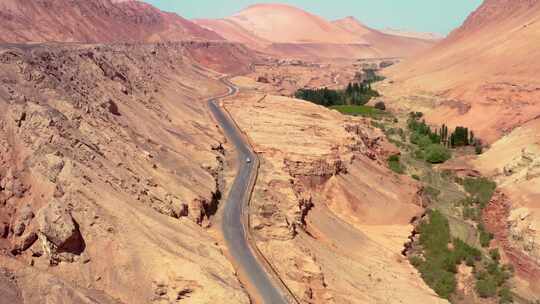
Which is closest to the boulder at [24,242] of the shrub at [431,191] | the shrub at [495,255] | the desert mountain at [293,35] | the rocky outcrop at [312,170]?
the rocky outcrop at [312,170]

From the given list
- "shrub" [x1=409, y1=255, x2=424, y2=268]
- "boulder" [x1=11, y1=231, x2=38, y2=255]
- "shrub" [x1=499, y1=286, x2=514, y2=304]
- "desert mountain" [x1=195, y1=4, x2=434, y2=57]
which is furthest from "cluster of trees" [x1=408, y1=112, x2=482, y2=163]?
"desert mountain" [x1=195, y1=4, x2=434, y2=57]

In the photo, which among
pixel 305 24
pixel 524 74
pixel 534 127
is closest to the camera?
pixel 534 127

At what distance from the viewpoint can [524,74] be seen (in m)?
63.2

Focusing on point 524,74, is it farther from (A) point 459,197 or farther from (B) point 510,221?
(B) point 510,221

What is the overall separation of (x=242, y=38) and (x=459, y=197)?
415 ft

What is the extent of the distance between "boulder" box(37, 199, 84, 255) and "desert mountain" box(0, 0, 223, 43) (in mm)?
44306

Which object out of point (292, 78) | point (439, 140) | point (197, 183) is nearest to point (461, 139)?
point (439, 140)

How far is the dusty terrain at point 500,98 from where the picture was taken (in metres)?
30.7

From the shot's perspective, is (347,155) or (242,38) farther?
(242,38)

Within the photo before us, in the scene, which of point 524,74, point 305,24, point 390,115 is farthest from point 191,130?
point 305,24

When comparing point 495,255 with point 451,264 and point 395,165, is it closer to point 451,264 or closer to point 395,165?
point 451,264

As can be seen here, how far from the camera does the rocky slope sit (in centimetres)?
1603

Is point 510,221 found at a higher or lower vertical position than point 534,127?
lower

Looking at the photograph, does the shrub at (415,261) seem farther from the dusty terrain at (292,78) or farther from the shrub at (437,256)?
the dusty terrain at (292,78)
